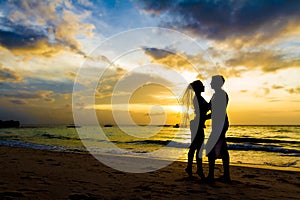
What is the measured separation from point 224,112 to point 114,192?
3.19 m

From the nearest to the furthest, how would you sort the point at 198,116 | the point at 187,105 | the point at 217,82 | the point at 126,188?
the point at 126,188, the point at 217,82, the point at 198,116, the point at 187,105

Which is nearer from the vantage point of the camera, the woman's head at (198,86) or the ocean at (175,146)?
the woman's head at (198,86)

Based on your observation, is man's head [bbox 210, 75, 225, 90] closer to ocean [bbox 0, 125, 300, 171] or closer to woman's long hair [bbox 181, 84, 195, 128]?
woman's long hair [bbox 181, 84, 195, 128]

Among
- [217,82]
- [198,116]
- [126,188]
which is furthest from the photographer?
[198,116]

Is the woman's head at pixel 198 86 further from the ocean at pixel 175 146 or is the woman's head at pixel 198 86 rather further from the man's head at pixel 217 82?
the ocean at pixel 175 146

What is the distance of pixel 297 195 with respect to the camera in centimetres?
538

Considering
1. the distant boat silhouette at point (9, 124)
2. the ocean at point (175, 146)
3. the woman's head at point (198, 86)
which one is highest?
the woman's head at point (198, 86)

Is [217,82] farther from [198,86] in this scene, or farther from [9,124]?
[9,124]

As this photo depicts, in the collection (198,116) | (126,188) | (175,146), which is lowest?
(175,146)

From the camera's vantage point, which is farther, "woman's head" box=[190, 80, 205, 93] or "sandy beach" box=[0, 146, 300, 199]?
"woman's head" box=[190, 80, 205, 93]

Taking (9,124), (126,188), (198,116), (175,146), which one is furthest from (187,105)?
(9,124)

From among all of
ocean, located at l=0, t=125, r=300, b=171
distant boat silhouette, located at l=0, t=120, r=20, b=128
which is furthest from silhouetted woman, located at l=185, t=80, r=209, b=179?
distant boat silhouette, located at l=0, t=120, r=20, b=128

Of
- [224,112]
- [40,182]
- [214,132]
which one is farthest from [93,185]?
[224,112]

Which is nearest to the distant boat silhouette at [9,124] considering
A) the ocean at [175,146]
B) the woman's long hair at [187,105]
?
the ocean at [175,146]
